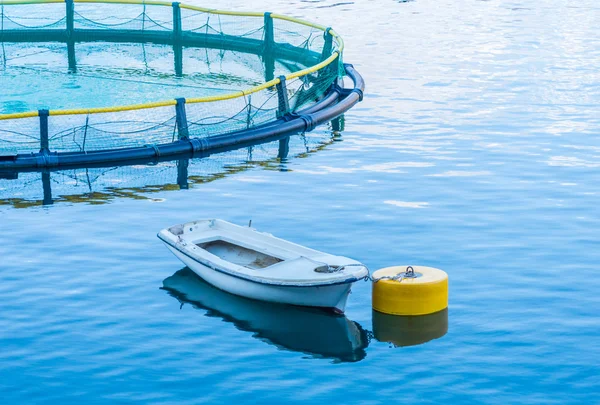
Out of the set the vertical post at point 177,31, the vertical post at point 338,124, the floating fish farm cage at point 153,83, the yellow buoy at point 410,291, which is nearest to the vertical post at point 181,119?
the floating fish farm cage at point 153,83

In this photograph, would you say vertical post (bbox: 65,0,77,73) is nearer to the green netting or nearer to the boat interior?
the green netting

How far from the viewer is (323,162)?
28.7 meters

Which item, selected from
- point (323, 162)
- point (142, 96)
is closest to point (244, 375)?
point (323, 162)

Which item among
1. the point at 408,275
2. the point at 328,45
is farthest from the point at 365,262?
the point at 328,45

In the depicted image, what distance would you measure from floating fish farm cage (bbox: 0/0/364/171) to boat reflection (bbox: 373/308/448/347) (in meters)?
11.6

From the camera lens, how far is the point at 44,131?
27.7 metres

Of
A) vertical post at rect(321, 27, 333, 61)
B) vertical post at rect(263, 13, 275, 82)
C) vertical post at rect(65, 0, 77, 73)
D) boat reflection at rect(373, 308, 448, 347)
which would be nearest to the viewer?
boat reflection at rect(373, 308, 448, 347)

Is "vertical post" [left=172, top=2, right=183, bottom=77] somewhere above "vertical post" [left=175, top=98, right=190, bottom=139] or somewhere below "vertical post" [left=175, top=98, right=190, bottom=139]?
below

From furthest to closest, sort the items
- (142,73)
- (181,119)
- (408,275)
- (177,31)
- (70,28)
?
(70,28) → (177,31) → (142,73) → (181,119) → (408,275)

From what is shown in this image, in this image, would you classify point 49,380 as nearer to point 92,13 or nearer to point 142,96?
point 142,96

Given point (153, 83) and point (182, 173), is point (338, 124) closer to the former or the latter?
point (182, 173)

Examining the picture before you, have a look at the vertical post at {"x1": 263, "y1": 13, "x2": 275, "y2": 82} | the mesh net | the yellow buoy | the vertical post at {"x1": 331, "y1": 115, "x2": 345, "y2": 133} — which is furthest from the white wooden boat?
the vertical post at {"x1": 263, "y1": 13, "x2": 275, "y2": 82}

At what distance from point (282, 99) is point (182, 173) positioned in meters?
4.96

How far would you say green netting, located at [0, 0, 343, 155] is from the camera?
95.9ft
